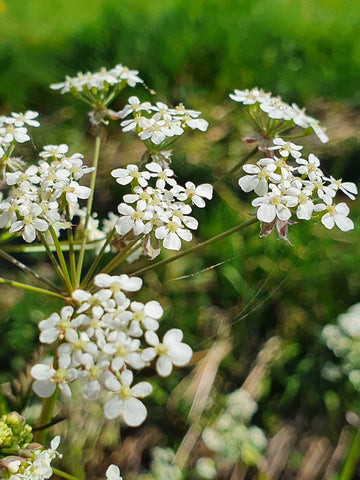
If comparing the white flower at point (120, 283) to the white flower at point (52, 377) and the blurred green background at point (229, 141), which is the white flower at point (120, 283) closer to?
the white flower at point (52, 377)

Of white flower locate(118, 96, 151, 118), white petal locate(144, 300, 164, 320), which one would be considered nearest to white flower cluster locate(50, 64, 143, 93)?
white flower locate(118, 96, 151, 118)

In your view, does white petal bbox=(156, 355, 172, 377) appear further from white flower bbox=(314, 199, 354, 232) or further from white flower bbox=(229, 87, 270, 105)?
white flower bbox=(229, 87, 270, 105)

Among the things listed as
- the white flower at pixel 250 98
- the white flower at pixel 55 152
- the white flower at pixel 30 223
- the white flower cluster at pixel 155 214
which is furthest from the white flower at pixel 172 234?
the white flower at pixel 250 98

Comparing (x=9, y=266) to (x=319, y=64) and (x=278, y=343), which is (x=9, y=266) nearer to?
(x=278, y=343)

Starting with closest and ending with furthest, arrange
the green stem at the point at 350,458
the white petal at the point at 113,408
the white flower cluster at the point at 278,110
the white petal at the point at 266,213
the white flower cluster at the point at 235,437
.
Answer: the white petal at the point at 113,408
the white petal at the point at 266,213
the white flower cluster at the point at 278,110
the green stem at the point at 350,458
the white flower cluster at the point at 235,437

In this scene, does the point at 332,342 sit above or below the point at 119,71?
below

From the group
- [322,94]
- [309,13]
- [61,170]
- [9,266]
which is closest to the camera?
[61,170]

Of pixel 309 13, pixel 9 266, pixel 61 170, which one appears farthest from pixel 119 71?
pixel 309 13
